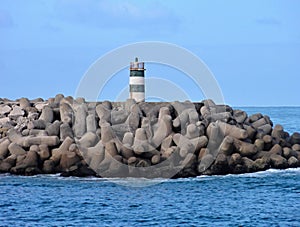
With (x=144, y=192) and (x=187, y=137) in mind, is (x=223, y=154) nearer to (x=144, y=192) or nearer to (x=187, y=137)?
(x=187, y=137)

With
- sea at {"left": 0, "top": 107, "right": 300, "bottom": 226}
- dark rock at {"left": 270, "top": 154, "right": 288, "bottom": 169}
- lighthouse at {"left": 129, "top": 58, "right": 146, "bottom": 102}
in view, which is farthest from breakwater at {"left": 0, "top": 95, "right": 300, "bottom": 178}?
lighthouse at {"left": 129, "top": 58, "right": 146, "bottom": 102}

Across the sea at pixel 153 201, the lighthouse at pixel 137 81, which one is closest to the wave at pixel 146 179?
the sea at pixel 153 201

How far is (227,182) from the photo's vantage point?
25.6 metres

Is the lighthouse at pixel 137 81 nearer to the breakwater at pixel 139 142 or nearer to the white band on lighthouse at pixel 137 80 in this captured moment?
the white band on lighthouse at pixel 137 80

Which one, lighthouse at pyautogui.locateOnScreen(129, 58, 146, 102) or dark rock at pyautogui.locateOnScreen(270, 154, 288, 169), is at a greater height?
lighthouse at pyautogui.locateOnScreen(129, 58, 146, 102)

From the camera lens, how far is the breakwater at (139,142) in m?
25.3

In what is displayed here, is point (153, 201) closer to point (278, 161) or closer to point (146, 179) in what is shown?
point (146, 179)

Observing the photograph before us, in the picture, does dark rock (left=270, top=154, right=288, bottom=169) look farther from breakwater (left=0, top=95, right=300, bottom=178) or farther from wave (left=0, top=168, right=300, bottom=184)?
wave (left=0, top=168, right=300, bottom=184)

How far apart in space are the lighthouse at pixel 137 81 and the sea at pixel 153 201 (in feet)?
20.8

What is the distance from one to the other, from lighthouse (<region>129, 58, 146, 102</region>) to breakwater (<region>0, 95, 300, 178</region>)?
2279 mm

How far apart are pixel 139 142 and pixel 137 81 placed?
6193 mm

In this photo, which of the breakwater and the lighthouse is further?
the lighthouse

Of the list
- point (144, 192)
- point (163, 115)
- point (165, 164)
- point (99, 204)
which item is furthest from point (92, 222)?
point (163, 115)

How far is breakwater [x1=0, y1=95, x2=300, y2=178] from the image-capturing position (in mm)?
25344
